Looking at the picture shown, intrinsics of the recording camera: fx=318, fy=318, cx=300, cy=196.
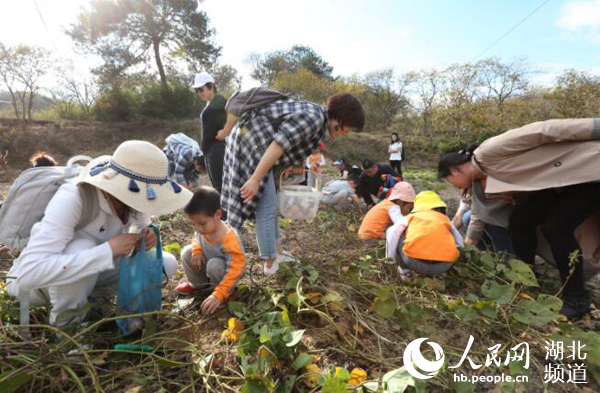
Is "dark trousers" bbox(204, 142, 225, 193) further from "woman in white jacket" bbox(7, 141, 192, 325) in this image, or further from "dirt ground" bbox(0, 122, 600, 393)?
"woman in white jacket" bbox(7, 141, 192, 325)

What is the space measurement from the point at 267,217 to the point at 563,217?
5.57 feet

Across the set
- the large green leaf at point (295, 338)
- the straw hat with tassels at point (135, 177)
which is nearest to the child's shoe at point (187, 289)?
the straw hat with tassels at point (135, 177)

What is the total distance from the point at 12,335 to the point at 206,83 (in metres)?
2.42

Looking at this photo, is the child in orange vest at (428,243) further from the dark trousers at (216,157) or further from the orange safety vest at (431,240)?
the dark trousers at (216,157)

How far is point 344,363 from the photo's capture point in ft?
4.32

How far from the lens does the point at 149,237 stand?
4.97 feet

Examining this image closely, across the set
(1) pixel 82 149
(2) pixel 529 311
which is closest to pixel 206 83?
(2) pixel 529 311

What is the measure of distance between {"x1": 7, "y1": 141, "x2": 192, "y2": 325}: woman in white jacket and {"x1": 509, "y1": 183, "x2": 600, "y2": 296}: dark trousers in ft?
6.62

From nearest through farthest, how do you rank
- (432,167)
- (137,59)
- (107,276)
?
(107,276) → (432,167) → (137,59)

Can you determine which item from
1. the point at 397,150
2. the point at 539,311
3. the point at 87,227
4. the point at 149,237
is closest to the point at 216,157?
the point at 149,237

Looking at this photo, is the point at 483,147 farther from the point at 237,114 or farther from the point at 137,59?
the point at 137,59

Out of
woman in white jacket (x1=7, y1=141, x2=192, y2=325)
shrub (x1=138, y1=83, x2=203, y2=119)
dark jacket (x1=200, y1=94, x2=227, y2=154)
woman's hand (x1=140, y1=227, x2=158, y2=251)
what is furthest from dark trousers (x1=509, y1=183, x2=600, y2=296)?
shrub (x1=138, y1=83, x2=203, y2=119)

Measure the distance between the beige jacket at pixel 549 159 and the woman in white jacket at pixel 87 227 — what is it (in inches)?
68.3

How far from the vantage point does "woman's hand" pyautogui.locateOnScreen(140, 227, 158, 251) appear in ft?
4.91
